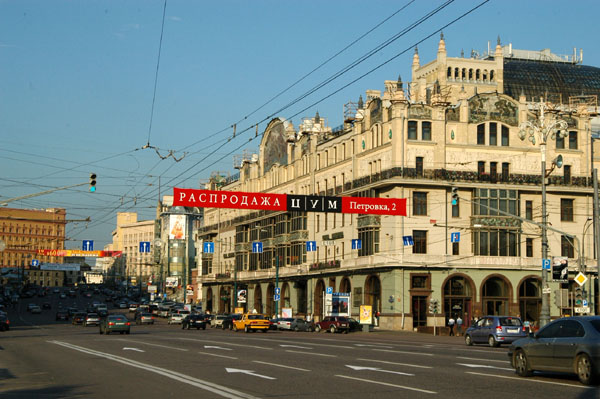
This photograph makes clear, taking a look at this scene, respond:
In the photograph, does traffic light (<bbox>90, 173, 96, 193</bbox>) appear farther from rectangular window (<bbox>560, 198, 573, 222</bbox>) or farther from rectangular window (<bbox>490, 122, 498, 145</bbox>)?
rectangular window (<bbox>560, 198, 573, 222</bbox>)

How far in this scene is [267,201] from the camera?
48.4 meters

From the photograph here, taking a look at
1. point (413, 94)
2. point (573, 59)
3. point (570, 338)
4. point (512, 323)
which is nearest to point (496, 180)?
point (413, 94)

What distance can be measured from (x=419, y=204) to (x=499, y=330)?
29850mm

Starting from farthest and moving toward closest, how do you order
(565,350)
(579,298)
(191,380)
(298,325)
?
1. (298,325)
2. (579,298)
3. (191,380)
4. (565,350)

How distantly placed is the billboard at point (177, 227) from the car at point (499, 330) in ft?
426

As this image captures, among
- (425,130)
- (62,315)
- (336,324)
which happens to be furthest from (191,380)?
(62,315)

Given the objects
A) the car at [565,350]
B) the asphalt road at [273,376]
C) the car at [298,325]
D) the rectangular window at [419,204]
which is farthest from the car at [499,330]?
the car at [298,325]

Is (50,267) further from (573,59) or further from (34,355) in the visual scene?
(34,355)

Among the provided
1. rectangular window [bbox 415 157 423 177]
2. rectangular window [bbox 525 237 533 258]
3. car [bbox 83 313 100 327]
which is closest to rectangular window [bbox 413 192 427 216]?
rectangular window [bbox 415 157 423 177]

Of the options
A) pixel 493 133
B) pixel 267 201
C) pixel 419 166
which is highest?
pixel 493 133

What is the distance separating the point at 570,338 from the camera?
17828 mm

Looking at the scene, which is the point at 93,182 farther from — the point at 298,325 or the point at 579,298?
the point at 298,325

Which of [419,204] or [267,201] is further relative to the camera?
[419,204]

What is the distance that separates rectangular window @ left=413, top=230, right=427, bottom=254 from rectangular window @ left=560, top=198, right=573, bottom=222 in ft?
41.3
